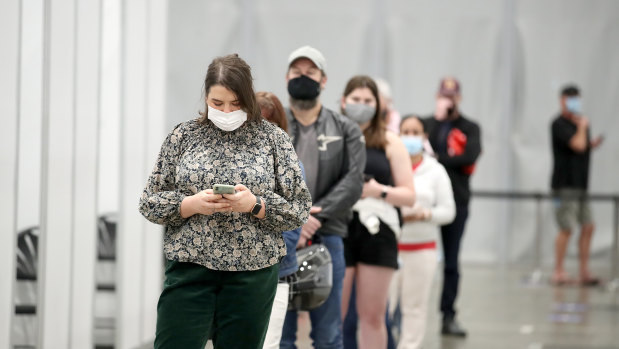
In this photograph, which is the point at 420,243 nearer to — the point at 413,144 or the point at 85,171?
the point at 413,144

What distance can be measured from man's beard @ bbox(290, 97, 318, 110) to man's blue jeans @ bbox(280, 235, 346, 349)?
2.22 ft

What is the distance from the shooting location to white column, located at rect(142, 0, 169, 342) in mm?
7355

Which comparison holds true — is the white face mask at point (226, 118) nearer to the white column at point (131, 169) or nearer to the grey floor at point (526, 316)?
the white column at point (131, 169)

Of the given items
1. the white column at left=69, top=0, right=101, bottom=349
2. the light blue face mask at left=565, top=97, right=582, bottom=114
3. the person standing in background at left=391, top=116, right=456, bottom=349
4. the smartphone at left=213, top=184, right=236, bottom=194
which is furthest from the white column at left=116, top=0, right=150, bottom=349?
the light blue face mask at left=565, top=97, right=582, bottom=114

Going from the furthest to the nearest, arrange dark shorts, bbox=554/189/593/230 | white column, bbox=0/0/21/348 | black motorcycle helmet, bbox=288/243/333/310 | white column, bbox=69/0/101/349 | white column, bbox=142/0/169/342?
1. dark shorts, bbox=554/189/593/230
2. white column, bbox=142/0/169/342
3. white column, bbox=69/0/101/349
4. white column, bbox=0/0/21/348
5. black motorcycle helmet, bbox=288/243/333/310

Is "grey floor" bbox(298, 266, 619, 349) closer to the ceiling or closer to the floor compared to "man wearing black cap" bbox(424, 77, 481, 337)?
closer to the floor

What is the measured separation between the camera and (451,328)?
8305 mm

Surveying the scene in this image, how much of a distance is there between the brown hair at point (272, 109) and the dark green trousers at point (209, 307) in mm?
1058

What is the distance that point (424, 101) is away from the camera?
14.0 meters

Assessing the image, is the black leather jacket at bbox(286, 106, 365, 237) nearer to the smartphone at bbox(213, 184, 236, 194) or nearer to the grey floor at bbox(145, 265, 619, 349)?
the smartphone at bbox(213, 184, 236, 194)

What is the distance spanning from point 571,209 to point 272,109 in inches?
336

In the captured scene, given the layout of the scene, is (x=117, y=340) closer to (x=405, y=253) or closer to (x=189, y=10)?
(x=405, y=253)

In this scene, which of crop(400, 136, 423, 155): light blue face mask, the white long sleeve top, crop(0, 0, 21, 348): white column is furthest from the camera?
crop(400, 136, 423, 155): light blue face mask

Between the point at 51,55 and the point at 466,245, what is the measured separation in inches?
368
